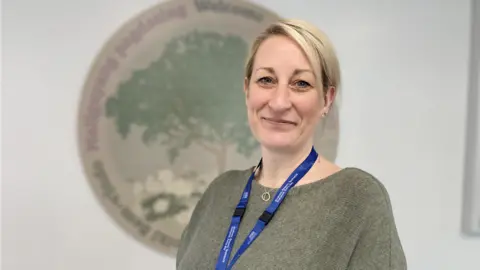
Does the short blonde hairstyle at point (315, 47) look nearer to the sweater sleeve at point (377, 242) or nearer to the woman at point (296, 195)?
the woman at point (296, 195)

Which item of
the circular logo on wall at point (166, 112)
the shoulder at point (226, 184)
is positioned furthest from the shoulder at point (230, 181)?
the circular logo on wall at point (166, 112)

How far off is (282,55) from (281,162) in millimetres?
214

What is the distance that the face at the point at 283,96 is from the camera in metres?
0.84

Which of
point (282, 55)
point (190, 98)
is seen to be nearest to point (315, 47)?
point (282, 55)

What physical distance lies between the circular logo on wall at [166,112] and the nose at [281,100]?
61 cm

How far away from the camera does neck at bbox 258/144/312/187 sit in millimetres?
906

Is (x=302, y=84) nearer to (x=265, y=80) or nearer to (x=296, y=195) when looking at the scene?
(x=265, y=80)

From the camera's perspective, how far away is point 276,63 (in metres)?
0.85

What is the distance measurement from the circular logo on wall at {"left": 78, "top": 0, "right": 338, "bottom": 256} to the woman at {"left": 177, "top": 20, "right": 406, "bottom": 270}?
492 millimetres

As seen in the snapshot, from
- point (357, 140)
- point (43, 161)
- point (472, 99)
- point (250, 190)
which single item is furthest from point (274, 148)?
point (472, 99)

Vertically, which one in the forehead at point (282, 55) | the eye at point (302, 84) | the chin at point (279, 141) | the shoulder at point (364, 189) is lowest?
the shoulder at point (364, 189)

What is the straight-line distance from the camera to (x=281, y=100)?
2.74 feet

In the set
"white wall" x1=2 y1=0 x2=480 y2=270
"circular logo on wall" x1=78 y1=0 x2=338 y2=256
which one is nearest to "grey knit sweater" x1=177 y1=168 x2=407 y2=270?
"circular logo on wall" x1=78 y1=0 x2=338 y2=256

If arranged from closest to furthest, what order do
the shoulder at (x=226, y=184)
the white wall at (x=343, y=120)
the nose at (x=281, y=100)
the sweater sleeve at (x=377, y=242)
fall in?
1. the sweater sleeve at (x=377, y=242)
2. the nose at (x=281, y=100)
3. the shoulder at (x=226, y=184)
4. the white wall at (x=343, y=120)
